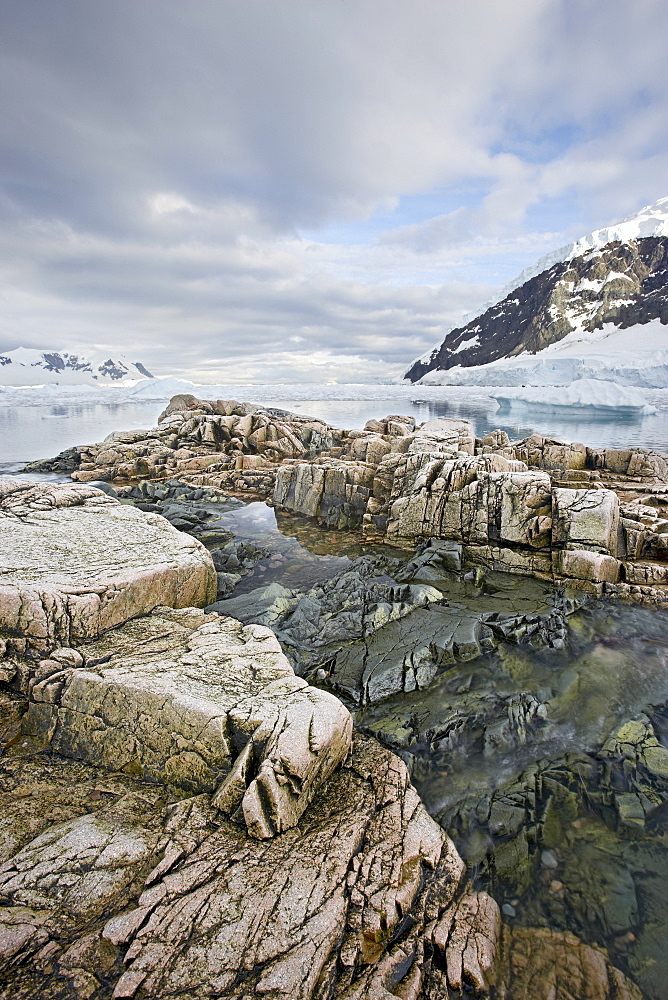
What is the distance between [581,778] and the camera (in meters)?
5.15

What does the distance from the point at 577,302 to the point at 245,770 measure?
560 feet

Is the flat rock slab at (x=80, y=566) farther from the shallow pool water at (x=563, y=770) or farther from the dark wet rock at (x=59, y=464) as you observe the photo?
the dark wet rock at (x=59, y=464)

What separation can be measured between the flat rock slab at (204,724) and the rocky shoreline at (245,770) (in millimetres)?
24

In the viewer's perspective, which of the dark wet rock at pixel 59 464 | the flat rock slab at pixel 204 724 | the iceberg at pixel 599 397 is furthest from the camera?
the iceberg at pixel 599 397

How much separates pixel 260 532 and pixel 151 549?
6.20 metres

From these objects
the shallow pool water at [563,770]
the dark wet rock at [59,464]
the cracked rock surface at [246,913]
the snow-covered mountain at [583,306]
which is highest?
the snow-covered mountain at [583,306]

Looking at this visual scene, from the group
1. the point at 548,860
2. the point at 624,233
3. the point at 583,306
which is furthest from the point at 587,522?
the point at 624,233

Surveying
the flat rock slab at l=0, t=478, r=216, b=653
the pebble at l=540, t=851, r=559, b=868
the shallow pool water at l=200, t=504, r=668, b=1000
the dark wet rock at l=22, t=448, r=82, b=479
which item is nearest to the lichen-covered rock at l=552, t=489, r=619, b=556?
the shallow pool water at l=200, t=504, r=668, b=1000

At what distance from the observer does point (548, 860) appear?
168 inches

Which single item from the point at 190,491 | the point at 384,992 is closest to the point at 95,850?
the point at 384,992

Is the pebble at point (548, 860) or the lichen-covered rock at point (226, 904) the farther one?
the pebble at point (548, 860)

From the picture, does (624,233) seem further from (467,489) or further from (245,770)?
(245,770)

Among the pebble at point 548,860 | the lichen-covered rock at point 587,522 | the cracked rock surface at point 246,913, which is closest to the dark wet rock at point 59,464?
the cracked rock surface at point 246,913

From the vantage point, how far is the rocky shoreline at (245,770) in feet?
10.3
